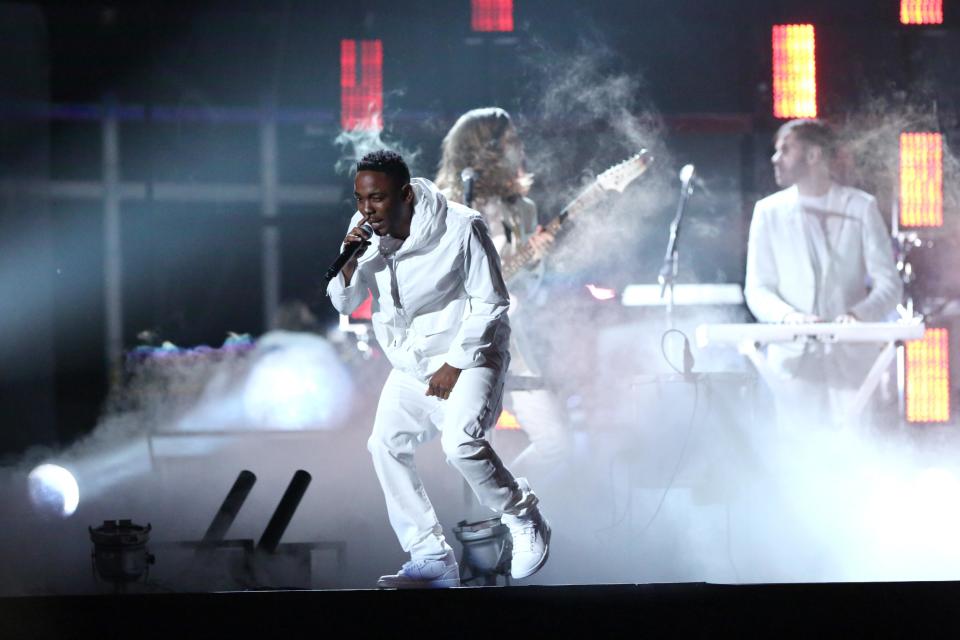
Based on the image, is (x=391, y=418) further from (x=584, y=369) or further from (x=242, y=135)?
(x=242, y=135)

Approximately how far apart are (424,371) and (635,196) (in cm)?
258

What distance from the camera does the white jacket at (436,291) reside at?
4281mm

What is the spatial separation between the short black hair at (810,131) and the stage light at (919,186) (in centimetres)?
42

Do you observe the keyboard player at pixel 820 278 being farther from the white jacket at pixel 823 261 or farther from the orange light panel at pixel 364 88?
the orange light panel at pixel 364 88

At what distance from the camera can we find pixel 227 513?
4926mm

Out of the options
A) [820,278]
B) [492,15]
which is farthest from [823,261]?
[492,15]

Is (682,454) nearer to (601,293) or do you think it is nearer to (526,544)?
(601,293)

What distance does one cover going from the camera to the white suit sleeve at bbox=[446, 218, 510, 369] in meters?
4.23

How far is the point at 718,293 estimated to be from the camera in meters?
6.55

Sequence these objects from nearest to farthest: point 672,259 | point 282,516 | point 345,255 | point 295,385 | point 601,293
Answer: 1. point 345,255
2. point 282,516
3. point 672,259
4. point 601,293
5. point 295,385

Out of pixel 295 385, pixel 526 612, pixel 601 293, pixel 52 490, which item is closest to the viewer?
pixel 526 612

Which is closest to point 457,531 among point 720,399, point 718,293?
point 720,399

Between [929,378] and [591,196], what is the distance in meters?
2.36

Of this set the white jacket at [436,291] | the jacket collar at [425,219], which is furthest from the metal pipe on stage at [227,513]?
the jacket collar at [425,219]
